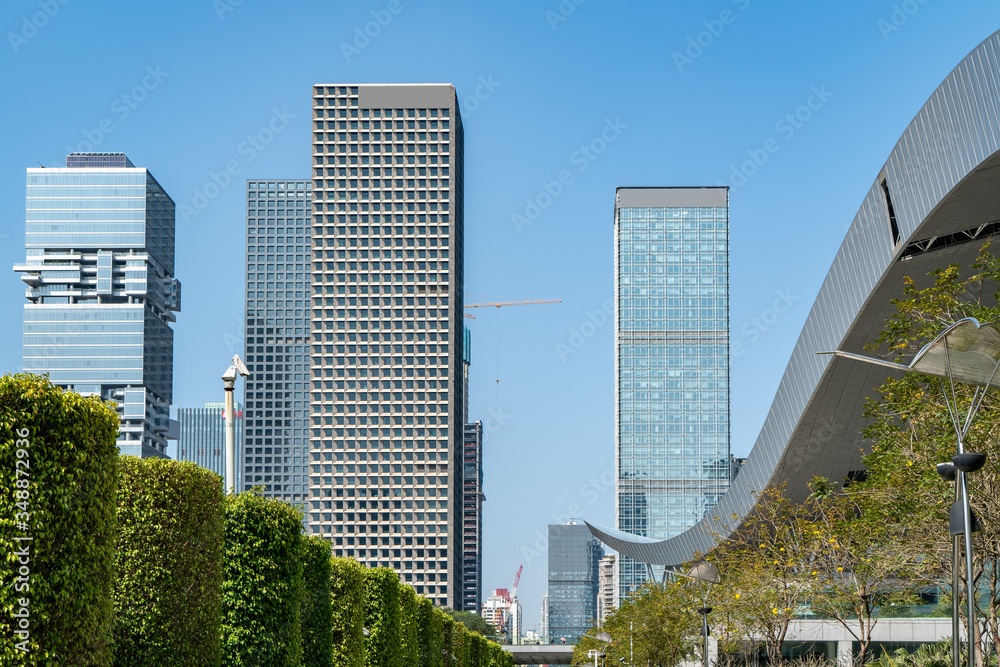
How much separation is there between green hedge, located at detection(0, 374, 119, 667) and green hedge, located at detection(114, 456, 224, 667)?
3659 mm

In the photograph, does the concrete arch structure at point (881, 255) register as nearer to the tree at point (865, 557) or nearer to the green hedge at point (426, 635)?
the tree at point (865, 557)

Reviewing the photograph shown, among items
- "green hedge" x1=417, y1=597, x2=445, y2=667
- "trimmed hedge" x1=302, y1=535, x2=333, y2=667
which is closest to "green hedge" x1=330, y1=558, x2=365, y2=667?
"trimmed hedge" x1=302, y1=535, x2=333, y2=667

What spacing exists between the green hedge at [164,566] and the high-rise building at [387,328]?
16011 cm

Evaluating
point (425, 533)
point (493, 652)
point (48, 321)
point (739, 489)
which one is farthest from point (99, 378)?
point (739, 489)

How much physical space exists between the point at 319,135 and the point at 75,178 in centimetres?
4957

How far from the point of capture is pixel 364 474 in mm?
179500

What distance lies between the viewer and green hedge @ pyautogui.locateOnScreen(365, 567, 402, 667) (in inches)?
1353

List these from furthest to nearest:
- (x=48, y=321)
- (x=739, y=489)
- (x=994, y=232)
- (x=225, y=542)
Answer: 1. (x=48, y=321)
2. (x=739, y=489)
3. (x=994, y=232)
4. (x=225, y=542)

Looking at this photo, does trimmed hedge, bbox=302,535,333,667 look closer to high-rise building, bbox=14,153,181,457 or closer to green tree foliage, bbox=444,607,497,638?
green tree foliage, bbox=444,607,497,638

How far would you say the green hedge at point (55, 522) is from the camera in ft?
40.5

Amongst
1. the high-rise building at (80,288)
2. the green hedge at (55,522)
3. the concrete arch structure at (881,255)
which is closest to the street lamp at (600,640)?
the concrete arch structure at (881,255)

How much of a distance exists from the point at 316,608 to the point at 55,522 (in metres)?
14.1

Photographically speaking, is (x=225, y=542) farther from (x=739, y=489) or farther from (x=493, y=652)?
(x=493, y=652)

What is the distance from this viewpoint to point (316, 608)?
86.0 ft
